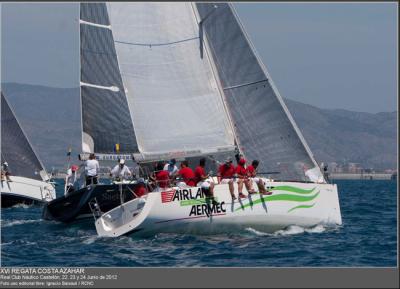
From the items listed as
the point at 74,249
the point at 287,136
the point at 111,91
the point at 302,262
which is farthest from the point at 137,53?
the point at 302,262

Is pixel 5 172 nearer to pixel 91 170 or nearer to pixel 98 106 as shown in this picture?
pixel 98 106

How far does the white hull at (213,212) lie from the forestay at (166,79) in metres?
2.90

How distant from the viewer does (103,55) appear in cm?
2716

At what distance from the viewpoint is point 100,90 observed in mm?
27234

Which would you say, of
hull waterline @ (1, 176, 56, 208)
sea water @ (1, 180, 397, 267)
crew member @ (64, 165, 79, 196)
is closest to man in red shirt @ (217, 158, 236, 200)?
sea water @ (1, 180, 397, 267)

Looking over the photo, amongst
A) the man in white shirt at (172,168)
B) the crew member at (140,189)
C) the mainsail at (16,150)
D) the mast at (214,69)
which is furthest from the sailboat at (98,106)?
the mainsail at (16,150)

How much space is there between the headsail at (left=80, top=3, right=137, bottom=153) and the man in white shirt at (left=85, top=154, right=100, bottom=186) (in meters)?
0.45

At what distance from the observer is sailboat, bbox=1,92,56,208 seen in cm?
3875

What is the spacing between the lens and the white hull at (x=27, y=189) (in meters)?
38.3

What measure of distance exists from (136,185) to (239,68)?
12.3 ft

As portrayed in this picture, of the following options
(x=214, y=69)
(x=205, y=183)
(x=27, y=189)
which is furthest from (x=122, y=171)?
(x=27, y=189)

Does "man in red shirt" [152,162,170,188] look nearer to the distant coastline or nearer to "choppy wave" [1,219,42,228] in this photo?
"choppy wave" [1,219,42,228]

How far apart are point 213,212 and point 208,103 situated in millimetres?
3838

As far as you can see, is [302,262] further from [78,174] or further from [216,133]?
[78,174]
